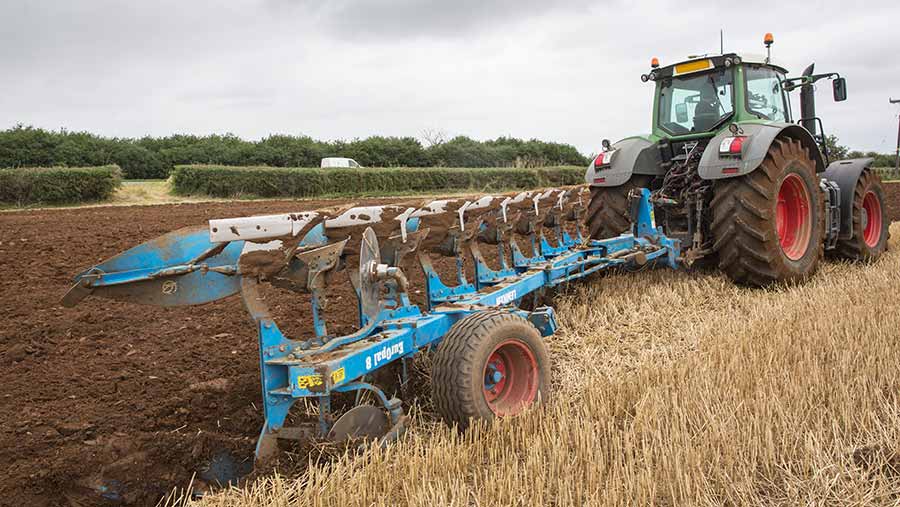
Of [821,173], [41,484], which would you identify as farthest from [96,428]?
[821,173]

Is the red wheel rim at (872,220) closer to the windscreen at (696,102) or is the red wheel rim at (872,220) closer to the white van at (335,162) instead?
the windscreen at (696,102)

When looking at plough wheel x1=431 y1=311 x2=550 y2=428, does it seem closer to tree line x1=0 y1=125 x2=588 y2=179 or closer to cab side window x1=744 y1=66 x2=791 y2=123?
cab side window x1=744 y1=66 x2=791 y2=123

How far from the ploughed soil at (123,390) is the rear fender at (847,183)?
155 inches

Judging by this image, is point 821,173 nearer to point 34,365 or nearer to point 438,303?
point 438,303

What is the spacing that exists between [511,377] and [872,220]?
233 inches

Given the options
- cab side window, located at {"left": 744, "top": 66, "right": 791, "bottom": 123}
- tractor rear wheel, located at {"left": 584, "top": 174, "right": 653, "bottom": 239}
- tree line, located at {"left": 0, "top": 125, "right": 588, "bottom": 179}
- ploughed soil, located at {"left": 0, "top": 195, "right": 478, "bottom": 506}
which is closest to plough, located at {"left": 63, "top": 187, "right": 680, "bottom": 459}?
ploughed soil, located at {"left": 0, "top": 195, "right": 478, "bottom": 506}

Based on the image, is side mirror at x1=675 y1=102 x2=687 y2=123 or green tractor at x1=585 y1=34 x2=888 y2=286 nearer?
green tractor at x1=585 y1=34 x2=888 y2=286

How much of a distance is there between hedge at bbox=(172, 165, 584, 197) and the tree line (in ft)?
10.5

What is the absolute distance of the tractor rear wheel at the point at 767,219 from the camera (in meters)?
5.38

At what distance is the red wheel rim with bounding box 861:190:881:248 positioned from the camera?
7.31 m

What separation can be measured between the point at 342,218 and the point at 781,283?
3.98 metres

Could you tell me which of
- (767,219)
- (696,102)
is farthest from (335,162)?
(767,219)

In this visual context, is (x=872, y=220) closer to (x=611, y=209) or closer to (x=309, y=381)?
(x=611, y=209)

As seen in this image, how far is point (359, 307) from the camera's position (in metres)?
3.39
